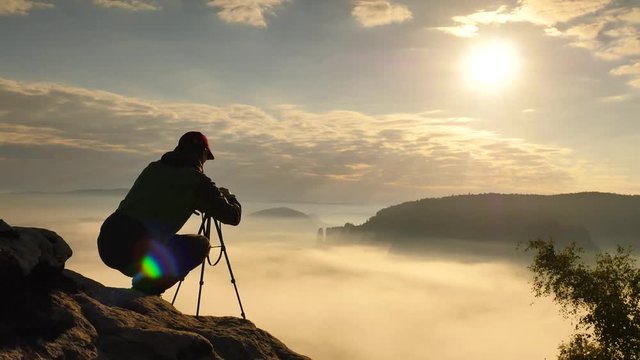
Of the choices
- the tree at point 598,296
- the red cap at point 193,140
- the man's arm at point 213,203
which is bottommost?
the tree at point 598,296

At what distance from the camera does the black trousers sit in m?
6.82

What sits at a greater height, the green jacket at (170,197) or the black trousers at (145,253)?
the green jacket at (170,197)

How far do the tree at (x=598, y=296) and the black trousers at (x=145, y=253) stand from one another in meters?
27.3

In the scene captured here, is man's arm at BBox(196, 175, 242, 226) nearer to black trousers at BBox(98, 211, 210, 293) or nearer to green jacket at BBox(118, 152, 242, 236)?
green jacket at BBox(118, 152, 242, 236)

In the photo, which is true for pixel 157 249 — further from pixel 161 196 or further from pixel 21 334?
pixel 21 334

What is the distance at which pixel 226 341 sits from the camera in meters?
6.38

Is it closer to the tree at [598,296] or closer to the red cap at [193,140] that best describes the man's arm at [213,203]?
the red cap at [193,140]

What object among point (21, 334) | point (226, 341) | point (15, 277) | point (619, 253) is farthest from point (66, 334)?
point (619, 253)

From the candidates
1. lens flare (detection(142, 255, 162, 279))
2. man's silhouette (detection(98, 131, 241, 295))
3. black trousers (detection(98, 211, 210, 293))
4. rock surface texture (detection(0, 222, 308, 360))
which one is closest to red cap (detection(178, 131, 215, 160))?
man's silhouette (detection(98, 131, 241, 295))

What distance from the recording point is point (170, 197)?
7.01 metres

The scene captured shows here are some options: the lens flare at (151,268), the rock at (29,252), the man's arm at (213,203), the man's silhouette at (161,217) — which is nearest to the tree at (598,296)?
the man's arm at (213,203)

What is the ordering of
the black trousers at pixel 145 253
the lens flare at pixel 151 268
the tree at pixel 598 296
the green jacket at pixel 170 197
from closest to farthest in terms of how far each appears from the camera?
1. the black trousers at pixel 145 253
2. the green jacket at pixel 170 197
3. the lens flare at pixel 151 268
4. the tree at pixel 598 296

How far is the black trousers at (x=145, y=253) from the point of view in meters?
6.82

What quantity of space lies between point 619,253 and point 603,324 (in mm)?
4640
